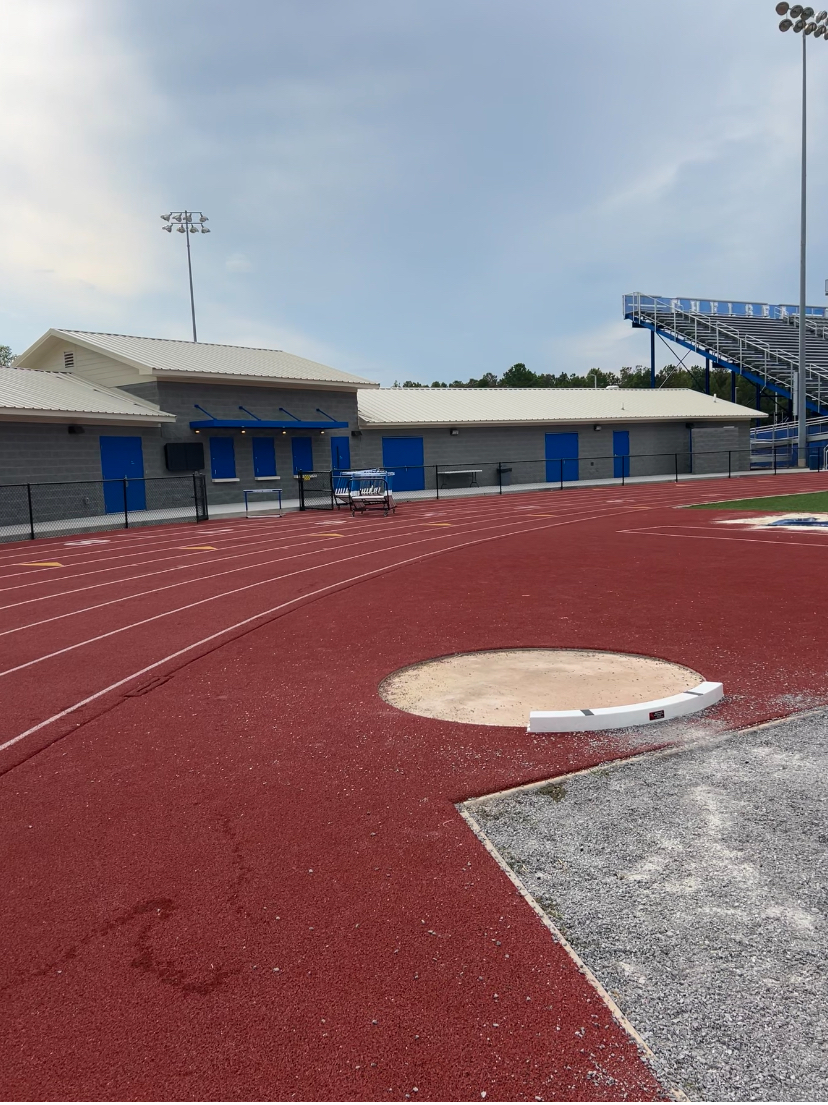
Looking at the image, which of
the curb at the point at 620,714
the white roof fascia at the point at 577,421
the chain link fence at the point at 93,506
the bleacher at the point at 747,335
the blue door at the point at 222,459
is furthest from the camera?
the bleacher at the point at 747,335

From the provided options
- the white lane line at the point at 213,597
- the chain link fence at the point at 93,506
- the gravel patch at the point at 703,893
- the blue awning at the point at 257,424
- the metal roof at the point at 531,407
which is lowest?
the gravel patch at the point at 703,893

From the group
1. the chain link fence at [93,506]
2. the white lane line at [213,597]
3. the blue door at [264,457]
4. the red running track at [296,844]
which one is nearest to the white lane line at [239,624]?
the red running track at [296,844]

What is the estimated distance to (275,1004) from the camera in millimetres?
2949

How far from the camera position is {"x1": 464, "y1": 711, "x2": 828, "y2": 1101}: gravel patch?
267cm

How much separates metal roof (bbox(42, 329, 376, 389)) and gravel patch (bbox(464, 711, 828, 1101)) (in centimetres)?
2630

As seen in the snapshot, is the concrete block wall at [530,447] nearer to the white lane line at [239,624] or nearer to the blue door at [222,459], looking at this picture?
the blue door at [222,459]

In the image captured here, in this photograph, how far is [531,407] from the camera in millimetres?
41531

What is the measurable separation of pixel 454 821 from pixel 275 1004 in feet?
5.10

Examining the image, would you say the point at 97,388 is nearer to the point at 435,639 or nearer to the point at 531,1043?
the point at 435,639

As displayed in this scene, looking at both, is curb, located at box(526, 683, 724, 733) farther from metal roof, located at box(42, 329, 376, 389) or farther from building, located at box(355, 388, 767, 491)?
building, located at box(355, 388, 767, 491)

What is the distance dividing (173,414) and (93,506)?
4726 millimetres

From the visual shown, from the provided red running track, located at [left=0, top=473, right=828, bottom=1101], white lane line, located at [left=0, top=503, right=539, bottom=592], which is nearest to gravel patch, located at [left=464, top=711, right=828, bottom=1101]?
red running track, located at [left=0, top=473, right=828, bottom=1101]

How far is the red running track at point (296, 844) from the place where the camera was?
2.71 metres

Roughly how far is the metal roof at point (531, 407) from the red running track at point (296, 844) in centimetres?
2663
